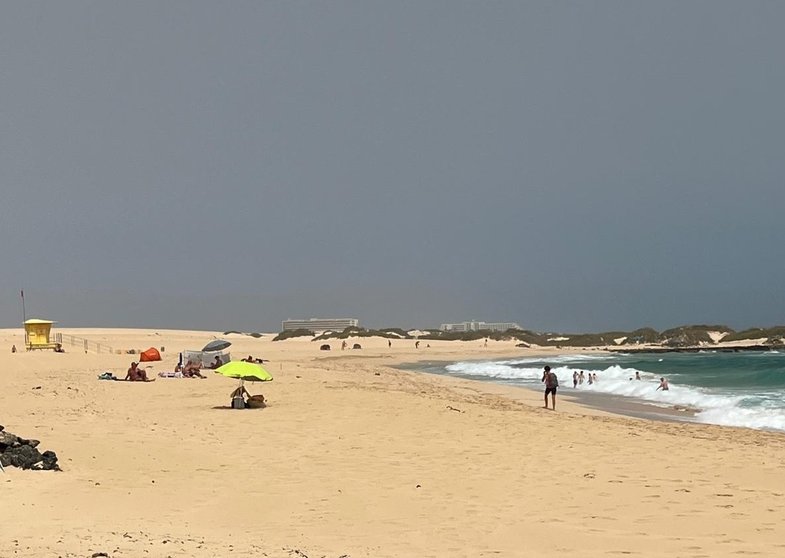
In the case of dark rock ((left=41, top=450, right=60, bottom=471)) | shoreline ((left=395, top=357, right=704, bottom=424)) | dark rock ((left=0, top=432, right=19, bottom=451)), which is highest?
dark rock ((left=0, top=432, right=19, bottom=451))

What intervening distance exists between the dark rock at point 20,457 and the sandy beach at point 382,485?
0.93ft

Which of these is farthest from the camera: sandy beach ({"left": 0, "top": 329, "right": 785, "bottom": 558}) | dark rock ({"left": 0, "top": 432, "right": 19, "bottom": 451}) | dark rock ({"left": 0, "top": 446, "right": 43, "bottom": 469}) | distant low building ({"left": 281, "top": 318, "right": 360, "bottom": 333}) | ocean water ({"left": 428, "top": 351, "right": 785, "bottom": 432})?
distant low building ({"left": 281, "top": 318, "right": 360, "bottom": 333})

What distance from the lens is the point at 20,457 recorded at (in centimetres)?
950

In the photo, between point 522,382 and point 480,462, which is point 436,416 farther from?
point 522,382

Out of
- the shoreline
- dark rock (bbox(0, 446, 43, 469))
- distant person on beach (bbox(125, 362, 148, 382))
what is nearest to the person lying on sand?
distant person on beach (bbox(125, 362, 148, 382))

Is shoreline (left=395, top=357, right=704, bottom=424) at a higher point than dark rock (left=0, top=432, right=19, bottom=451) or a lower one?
lower

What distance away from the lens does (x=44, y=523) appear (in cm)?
696

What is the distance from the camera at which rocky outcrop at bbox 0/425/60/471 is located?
31.1ft

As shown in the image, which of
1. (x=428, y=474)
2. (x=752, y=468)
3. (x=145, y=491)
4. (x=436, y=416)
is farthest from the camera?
(x=436, y=416)

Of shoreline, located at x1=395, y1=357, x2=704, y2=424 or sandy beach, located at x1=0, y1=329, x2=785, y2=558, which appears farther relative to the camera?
shoreline, located at x1=395, y1=357, x2=704, y2=424

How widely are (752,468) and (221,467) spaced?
7756mm

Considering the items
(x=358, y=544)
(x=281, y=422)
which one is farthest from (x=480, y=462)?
(x=281, y=422)

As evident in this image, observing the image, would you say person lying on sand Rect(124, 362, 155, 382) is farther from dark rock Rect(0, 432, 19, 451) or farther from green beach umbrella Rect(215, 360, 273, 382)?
dark rock Rect(0, 432, 19, 451)

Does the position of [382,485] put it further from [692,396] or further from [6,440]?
[692,396]
